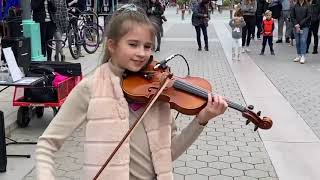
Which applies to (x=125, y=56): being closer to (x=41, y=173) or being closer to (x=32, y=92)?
(x=41, y=173)

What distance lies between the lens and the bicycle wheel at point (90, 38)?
12406mm

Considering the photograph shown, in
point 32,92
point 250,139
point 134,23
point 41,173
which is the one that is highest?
point 134,23

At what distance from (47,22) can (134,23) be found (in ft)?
29.3

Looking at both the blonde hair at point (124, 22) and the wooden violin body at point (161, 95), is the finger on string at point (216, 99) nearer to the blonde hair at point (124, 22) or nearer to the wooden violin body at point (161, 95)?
the wooden violin body at point (161, 95)

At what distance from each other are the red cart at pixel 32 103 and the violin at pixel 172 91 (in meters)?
3.76

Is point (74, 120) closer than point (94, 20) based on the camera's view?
Yes

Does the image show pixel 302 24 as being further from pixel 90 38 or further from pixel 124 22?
pixel 124 22

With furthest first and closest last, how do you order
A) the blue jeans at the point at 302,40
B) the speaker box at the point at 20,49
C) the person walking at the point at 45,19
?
the blue jeans at the point at 302,40, the person walking at the point at 45,19, the speaker box at the point at 20,49

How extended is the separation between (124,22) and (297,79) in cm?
837

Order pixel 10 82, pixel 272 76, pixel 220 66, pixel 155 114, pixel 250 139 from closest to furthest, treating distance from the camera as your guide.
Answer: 1. pixel 155 114
2. pixel 10 82
3. pixel 250 139
4. pixel 272 76
5. pixel 220 66

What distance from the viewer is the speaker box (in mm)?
6340

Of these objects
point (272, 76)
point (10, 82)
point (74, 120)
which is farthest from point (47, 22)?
point (74, 120)

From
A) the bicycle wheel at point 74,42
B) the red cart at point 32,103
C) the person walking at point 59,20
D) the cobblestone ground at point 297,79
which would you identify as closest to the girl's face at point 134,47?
the red cart at point 32,103

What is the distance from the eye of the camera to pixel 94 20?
1414cm
